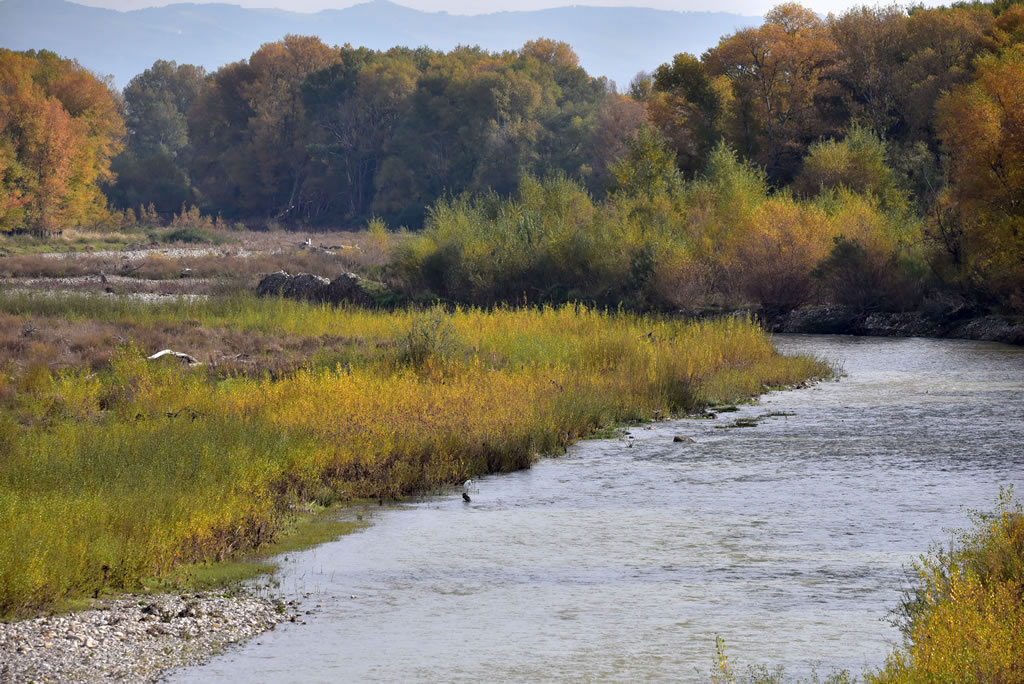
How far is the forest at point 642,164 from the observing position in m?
44.2

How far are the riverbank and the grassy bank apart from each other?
10.7 m

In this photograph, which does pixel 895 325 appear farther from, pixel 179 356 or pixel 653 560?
pixel 653 560

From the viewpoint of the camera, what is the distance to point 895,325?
141 feet

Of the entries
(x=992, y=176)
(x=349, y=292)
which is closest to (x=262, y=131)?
(x=349, y=292)

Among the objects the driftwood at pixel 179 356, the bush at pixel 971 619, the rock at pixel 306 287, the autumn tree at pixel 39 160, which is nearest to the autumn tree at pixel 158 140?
the autumn tree at pixel 39 160

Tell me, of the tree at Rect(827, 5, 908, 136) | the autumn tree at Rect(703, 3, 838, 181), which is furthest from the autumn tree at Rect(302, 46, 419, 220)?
the tree at Rect(827, 5, 908, 136)

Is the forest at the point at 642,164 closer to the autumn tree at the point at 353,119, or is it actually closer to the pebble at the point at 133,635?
the autumn tree at the point at 353,119

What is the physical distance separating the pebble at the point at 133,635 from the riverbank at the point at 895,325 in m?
32.8

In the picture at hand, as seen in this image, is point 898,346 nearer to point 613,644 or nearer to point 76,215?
point 613,644

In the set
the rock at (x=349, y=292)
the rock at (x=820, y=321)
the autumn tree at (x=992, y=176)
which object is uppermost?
the autumn tree at (x=992, y=176)

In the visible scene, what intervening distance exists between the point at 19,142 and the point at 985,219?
69.8m

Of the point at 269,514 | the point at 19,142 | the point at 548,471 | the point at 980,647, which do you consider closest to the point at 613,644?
the point at 980,647

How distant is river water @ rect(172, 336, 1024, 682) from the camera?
10.2m

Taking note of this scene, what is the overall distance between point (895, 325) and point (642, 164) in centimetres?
1756
